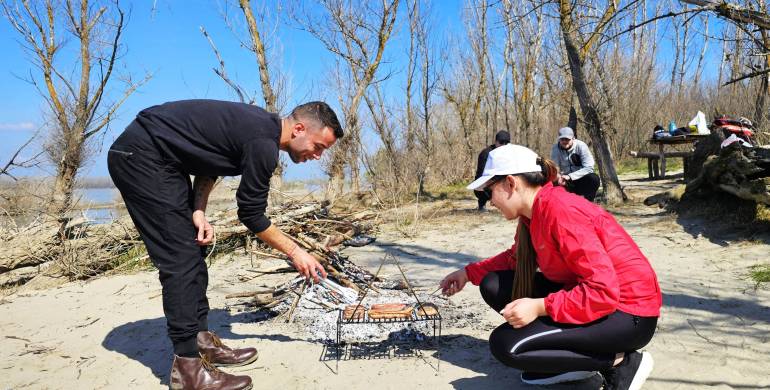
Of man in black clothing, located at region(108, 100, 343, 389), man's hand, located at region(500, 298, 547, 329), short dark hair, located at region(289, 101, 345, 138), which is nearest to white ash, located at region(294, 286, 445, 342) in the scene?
man in black clothing, located at region(108, 100, 343, 389)

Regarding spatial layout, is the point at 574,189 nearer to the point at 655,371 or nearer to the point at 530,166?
the point at 655,371

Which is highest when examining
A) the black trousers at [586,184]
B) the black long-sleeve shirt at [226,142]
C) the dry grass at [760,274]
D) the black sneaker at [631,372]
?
the black long-sleeve shirt at [226,142]

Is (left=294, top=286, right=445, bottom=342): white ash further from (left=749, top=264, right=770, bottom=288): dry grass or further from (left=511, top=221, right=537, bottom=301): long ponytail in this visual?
(left=749, top=264, right=770, bottom=288): dry grass

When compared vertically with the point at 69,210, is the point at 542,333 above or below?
below

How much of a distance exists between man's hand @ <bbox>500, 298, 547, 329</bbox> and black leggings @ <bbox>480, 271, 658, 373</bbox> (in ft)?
0.32

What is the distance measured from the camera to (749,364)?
8.36 feet

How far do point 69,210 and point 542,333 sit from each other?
20.2 feet

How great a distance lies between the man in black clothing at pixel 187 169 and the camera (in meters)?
2.46

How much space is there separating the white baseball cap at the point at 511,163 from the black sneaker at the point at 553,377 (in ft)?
3.08

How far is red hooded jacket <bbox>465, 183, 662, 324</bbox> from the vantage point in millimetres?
1951

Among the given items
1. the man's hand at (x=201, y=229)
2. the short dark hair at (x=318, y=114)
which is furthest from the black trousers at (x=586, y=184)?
the man's hand at (x=201, y=229)

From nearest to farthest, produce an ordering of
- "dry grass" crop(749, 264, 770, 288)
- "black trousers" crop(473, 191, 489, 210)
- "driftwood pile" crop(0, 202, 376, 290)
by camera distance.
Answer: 1. "dry grass" crop(749, 264, 770, 288)
2. "driftwood pile" crop(0, 202, 376, 290)
3. "black trousers" crop(473, 191, 489, 210)

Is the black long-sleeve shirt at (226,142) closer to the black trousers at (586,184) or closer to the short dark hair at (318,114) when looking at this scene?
the short dark hair at (318,114)

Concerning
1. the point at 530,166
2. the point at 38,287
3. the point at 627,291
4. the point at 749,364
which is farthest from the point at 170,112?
the point at 38,287
